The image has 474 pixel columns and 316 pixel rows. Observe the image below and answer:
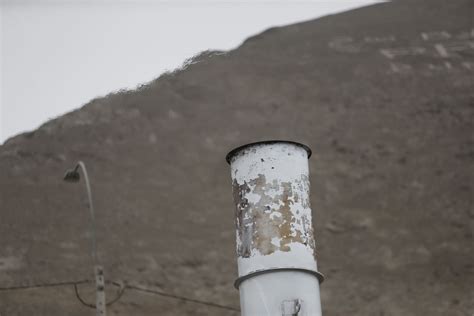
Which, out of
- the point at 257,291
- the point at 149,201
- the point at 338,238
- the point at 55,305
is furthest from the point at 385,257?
the point at 257,291

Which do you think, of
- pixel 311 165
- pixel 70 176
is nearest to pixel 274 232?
pixel 70 176

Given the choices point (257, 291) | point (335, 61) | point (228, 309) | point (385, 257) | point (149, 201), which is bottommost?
point (257, 291)

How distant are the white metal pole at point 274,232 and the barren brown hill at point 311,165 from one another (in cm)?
1713

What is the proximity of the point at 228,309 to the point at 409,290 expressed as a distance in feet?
17.2

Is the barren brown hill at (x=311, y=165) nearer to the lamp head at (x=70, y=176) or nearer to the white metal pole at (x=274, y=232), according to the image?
the lamp head at (x=70, y=176)

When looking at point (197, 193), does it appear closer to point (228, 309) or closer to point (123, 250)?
point (123, 250)

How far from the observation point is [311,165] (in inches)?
1086

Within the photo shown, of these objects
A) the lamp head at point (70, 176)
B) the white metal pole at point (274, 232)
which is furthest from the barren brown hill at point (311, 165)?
the white metal pole at point (274, 232)

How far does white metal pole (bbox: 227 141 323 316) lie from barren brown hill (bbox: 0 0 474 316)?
56.2 ft

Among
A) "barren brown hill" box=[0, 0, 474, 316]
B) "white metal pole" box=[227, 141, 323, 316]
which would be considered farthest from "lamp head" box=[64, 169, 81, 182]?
Result: "barren brown hill" box=[0, 0, 474, 316]

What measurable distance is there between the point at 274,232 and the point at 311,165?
860 inches

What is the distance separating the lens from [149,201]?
26.9m

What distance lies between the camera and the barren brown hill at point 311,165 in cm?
2462

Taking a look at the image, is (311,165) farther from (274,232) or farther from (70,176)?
(274,232)
